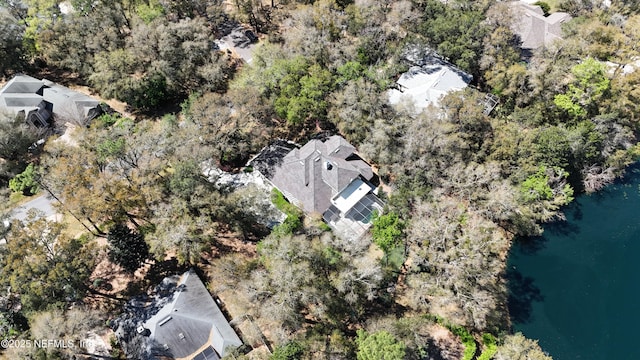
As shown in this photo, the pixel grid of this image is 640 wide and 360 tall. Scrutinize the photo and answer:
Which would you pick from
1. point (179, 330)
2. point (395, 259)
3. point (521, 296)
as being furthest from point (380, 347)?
point (521, 296)

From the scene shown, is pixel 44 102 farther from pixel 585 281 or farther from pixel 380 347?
pixel 585 281

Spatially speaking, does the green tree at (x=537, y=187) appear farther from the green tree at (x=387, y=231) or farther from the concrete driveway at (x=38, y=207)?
the concrete driveway at (x=38, y=207)

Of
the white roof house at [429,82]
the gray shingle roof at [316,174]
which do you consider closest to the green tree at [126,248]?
the gray shingle roof at [316,174]

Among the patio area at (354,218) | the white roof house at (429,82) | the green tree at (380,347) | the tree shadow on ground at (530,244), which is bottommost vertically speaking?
the tree shadow on ground at (530,244)

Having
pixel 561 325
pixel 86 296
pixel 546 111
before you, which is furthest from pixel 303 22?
pixel 561 325

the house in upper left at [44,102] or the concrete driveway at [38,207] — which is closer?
the concrete driveway at [38,207]

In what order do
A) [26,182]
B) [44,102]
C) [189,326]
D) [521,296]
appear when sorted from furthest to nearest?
[44,102] < [26,182] < [521,296] < [189,326]
